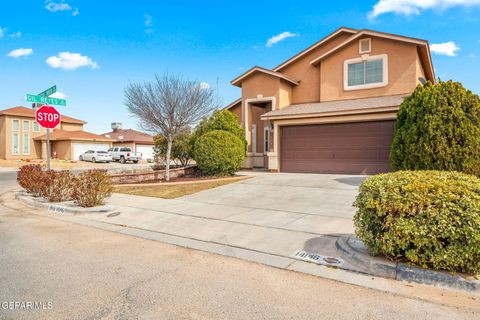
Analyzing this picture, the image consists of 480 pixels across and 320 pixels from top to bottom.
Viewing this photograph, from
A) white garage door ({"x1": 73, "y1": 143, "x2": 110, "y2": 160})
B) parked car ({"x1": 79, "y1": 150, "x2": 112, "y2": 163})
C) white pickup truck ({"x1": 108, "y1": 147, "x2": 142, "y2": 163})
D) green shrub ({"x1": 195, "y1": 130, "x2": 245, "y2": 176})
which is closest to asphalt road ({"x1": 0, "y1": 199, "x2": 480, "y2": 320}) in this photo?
green shrub ({"x1": 195, "y1": 130, "x2": 245, "y2": 176})

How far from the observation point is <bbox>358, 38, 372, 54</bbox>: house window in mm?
16812

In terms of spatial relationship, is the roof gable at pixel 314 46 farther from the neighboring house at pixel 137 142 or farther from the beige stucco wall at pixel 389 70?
the neighboring house at pixel 137 142

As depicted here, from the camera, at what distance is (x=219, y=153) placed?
1530cm

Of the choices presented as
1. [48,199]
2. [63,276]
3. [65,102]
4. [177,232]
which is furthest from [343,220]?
[65,102]

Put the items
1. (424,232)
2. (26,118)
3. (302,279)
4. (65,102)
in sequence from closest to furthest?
(424,232), (302,279), (65,102), (26,118)

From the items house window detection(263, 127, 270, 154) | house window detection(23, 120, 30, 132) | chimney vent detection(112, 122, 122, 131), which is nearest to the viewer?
house window detection(263, 127, 270, 154)

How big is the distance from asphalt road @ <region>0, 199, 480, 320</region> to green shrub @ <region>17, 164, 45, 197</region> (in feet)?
16.2

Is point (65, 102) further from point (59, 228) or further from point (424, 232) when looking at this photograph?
point (424, 232)

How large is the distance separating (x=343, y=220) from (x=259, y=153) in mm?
13325

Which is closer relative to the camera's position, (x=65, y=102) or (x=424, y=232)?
(x=424, y=232)

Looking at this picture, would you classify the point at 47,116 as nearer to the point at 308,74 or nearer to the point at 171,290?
the point at 171,290

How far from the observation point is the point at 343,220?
273 inches

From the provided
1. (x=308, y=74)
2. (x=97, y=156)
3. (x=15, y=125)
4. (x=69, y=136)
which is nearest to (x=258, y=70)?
(x=308, y=74)

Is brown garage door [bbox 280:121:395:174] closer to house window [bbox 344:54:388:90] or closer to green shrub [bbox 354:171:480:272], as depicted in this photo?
house window [bbox 344:54:388:90]
